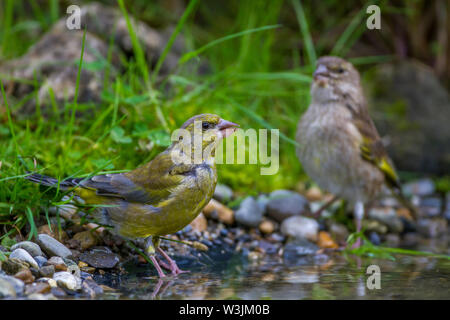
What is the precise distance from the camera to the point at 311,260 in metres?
3.95

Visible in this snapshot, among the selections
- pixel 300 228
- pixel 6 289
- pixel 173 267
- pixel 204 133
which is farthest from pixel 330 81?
pixel 6 289

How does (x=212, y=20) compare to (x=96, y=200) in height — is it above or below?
above

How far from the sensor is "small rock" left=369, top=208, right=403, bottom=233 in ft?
17.1

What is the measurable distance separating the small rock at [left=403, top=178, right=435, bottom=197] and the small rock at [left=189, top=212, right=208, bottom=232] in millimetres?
2938

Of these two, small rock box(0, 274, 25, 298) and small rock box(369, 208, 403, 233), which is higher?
small rock box(0, 274, 25, 298)

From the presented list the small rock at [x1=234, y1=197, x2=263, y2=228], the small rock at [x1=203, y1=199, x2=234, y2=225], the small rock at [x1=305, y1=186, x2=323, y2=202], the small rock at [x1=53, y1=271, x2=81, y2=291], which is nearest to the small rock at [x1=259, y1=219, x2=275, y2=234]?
the small rock at [x1=234, y1=197, x2=263, y2=228]

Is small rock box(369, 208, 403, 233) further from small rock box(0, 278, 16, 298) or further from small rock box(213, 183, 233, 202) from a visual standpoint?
small rock box(0, 278, 16, 298)

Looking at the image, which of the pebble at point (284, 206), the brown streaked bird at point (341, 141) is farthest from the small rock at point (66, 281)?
the brown streaked bird at point (341, 141)

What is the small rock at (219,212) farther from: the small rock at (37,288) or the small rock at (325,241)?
the small rock at (37,288)

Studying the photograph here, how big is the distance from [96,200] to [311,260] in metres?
1.56

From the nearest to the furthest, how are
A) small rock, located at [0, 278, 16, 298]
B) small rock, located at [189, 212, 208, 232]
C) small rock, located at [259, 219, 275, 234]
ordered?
small rock, located at [0, 278, 16, 298]
small rock, located at [189, 212, 208, 232]
small rock, located at [259, 219, 275, 234]

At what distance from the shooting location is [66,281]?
2.79m
